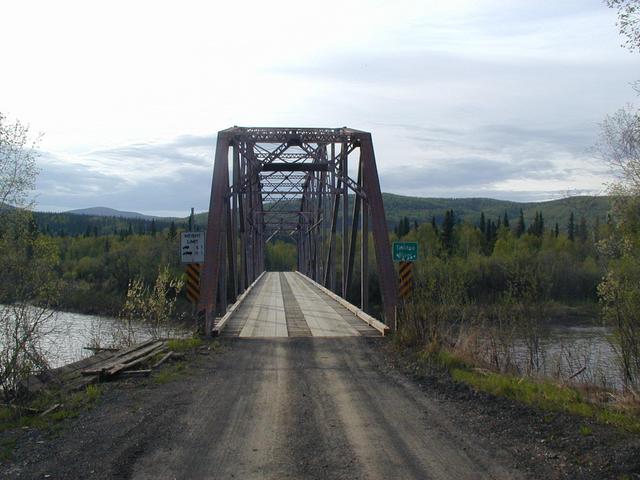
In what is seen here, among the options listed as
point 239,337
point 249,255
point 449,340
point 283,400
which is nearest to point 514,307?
point 449,340

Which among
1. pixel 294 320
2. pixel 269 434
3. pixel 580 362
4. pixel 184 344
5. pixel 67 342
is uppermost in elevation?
pixel 269 434

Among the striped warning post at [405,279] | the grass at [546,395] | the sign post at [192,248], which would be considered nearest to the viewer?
the grass at [546,395]

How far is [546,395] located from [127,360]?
6.44 metres

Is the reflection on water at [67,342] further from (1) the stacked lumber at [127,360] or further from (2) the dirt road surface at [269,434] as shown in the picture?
(2) the dirt road surface at [269,434]

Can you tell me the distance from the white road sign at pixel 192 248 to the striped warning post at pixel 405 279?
4.33m

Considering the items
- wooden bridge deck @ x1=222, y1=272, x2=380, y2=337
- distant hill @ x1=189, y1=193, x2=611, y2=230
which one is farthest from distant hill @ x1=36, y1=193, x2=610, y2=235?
wooden bridge deck @ x1=222, y1=272, x2=380, y2=337

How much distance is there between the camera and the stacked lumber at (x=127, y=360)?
9.45 m

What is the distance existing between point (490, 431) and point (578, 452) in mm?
1015

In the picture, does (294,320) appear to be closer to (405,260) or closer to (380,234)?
(380,234)

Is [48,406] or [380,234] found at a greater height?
[380,234]

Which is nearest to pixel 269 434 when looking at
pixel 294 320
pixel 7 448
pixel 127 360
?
pixel 7 448

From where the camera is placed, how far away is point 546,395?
7680 mm

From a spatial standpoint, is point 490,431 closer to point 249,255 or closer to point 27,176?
point 27,176

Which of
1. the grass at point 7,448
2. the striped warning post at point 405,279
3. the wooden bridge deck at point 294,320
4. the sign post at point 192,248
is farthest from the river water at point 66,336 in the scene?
the striped warning post at point 405,279
